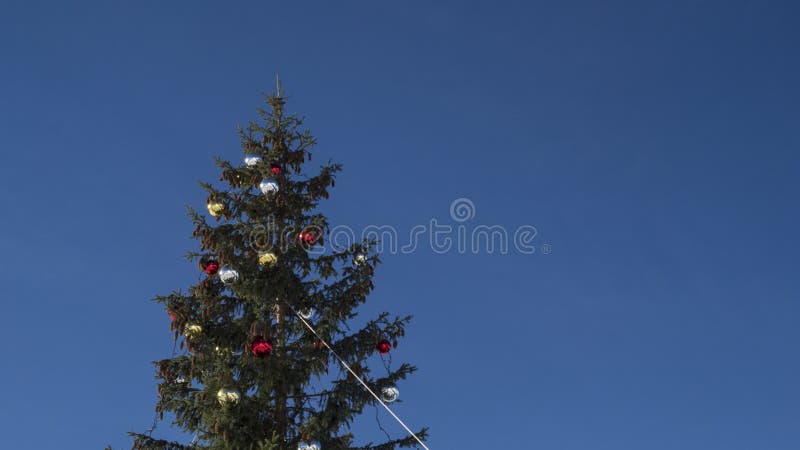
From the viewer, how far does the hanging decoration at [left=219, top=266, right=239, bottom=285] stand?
13.1 metres

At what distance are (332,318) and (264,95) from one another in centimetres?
513

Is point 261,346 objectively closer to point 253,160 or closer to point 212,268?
point 212,268

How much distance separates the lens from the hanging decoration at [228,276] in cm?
1311

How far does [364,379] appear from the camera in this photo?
43.7ft

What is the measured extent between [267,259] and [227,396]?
8.01 ft

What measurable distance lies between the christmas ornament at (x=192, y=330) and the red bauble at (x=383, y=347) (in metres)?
2.98

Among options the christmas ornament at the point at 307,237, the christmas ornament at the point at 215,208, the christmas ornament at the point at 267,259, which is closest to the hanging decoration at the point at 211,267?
the christmas ornament at the point at 267,259

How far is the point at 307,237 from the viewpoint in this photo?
45.5 ft

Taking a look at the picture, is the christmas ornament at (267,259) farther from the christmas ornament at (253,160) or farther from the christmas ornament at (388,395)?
the christmas ornament at (388,395)

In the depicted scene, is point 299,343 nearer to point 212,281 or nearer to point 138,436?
point 212,281

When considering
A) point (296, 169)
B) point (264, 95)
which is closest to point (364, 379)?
point (296, 169)

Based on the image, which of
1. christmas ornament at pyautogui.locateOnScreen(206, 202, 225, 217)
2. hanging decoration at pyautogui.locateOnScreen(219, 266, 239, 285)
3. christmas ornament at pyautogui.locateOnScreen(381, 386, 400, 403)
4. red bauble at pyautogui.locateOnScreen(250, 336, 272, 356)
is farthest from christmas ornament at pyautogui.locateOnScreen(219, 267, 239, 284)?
christmas ornament at pyautogui.locateOnScreen(381, 386, 400, 403)

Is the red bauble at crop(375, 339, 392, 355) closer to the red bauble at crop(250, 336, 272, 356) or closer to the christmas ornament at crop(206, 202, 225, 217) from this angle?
the red bauble at crop(250, 336, 272, 356)

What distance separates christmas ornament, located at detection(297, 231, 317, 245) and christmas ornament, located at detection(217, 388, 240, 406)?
2.97m
